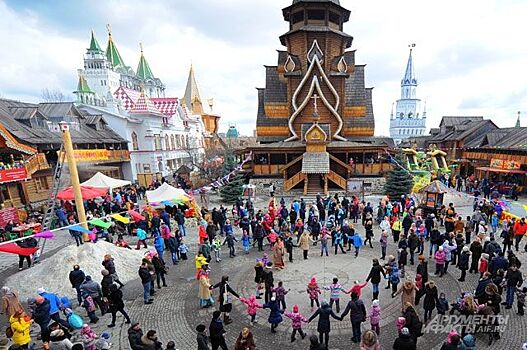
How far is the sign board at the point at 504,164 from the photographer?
2341cm

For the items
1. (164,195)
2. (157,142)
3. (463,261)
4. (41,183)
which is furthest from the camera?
(157,142)

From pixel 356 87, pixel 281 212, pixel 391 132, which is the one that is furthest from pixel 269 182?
pixel 391 132

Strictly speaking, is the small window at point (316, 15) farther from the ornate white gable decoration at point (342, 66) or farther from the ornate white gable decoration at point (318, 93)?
the ornate white gable decoration at point (318, 93)

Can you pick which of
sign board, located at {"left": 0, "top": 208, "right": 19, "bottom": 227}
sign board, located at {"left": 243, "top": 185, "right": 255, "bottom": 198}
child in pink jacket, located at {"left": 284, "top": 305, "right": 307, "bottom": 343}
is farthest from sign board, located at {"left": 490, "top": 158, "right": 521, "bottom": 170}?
sign board, located at {"left": 0, "top": 208, "right": 19, "bottom": 227}

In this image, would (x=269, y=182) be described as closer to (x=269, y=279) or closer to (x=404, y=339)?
(x=269, y=279)

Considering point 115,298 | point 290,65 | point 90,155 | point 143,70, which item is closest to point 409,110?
point 143,70

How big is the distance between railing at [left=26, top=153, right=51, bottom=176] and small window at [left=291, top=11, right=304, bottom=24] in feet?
89.9

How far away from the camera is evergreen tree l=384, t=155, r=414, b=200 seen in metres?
22.5

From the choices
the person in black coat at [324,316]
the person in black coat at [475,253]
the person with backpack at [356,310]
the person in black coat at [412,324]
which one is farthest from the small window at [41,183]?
the person in black coat at [475,253]

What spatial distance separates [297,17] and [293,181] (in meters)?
18.9

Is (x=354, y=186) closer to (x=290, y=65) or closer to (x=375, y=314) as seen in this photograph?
(x=290, y=65)

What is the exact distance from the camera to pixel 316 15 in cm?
2986

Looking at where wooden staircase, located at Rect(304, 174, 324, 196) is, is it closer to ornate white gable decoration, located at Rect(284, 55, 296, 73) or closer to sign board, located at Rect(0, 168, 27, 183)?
ornate white gable decoration, located at Rect(284, 55, 296, 73)

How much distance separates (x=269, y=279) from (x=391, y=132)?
138724mm
